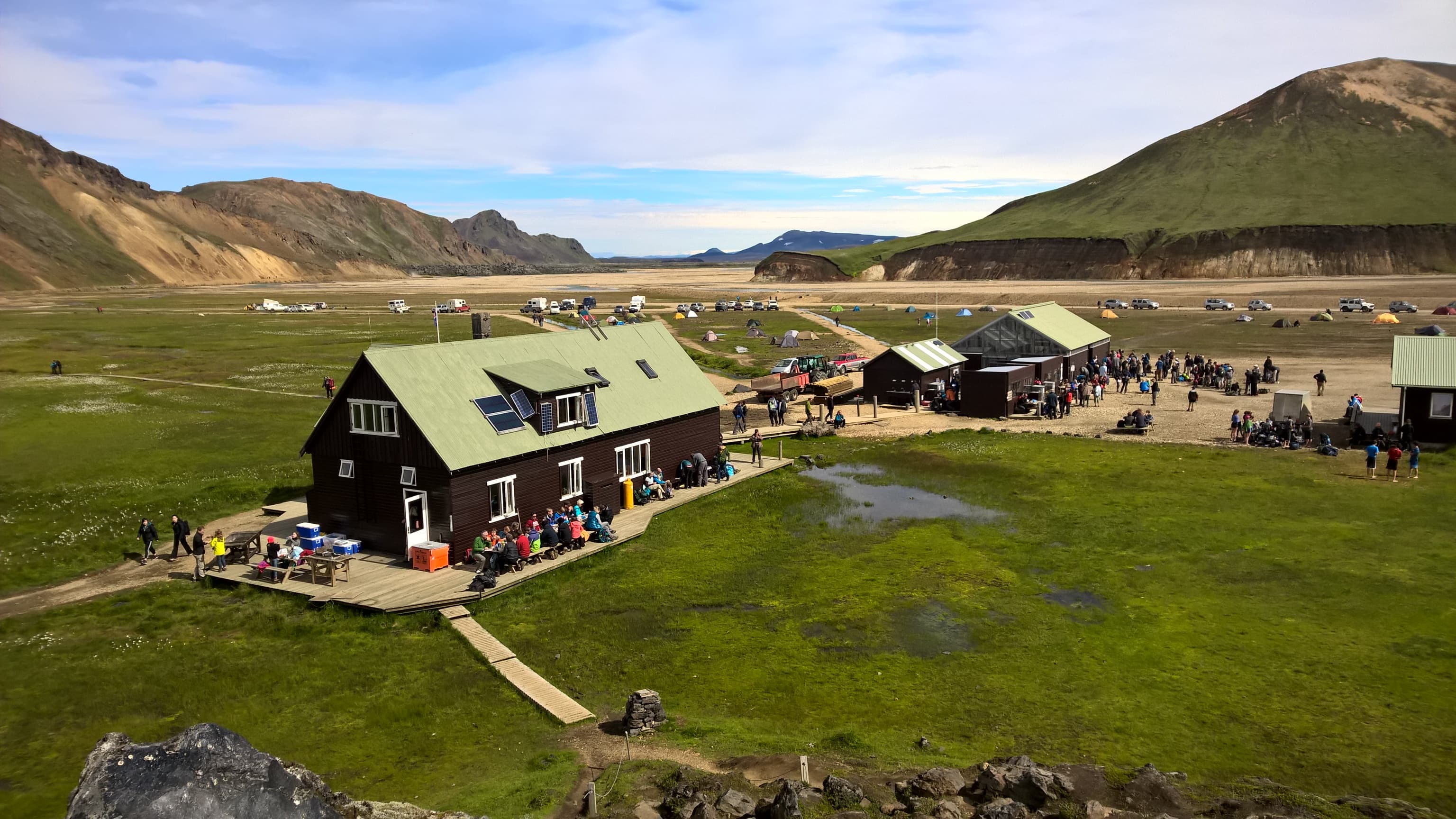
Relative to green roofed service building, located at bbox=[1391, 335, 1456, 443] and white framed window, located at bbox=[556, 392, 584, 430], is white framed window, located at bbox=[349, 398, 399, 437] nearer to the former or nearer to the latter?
→ white framed window, located at bbox=[556, 392, 584, 430]

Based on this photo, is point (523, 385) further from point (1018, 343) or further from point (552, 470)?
point (1018, 343)

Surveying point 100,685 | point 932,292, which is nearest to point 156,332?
point 100,685

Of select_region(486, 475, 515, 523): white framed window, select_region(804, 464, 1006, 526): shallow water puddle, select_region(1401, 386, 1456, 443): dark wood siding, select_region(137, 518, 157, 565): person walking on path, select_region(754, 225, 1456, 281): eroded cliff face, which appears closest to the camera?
select_region(486, 475, 515, 523): white framed window

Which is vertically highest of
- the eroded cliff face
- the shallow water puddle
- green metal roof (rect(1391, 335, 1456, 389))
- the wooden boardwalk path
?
the eroded cliff face

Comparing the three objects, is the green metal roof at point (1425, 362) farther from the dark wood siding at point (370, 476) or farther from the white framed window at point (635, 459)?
the dark wood siding at point (370, 476)

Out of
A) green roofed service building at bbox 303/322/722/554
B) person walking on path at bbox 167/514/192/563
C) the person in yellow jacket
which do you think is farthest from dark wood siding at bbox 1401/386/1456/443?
person walking on path at bbox 167/514/192/563

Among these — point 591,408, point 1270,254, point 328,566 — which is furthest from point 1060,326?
point 1270,254

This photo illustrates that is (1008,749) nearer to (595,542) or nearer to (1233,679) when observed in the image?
(1233,679)
